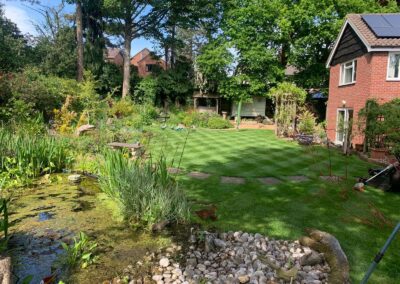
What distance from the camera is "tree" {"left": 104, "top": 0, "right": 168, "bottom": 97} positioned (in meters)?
25.5

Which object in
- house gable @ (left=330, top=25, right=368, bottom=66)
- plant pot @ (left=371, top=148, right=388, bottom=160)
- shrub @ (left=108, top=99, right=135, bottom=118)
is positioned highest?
house gable @ (left=330, top=25, right=368, bottom=66)

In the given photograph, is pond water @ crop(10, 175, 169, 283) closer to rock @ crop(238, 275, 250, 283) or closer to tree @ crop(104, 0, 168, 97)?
rock @ crop(238, 275, 250, 283)

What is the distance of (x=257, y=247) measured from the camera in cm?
392

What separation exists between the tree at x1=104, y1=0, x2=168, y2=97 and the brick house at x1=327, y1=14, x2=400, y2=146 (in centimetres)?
1648

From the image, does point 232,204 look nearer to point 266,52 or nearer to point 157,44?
point 266,52

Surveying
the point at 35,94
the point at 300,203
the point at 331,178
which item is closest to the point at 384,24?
the point at 331,178

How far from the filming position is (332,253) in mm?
3582

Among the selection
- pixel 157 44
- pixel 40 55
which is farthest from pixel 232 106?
pixel 40 55

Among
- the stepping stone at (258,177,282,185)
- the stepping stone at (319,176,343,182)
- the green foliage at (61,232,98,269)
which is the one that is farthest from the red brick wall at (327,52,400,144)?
the green foliage at (61,232,98,269)

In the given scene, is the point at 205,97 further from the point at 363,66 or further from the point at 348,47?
the point at 363,66

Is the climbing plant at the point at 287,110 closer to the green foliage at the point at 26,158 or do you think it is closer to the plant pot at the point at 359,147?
the plant pot at the point at 359,147

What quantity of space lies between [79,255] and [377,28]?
48.0ft

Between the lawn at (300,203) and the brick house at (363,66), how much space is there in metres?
4.16

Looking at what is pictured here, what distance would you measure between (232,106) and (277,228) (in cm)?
2390
